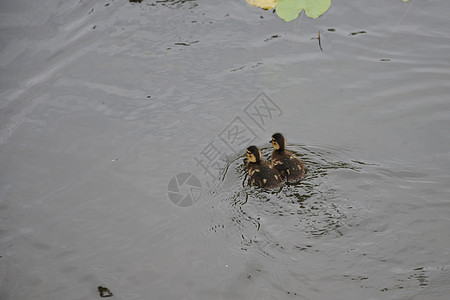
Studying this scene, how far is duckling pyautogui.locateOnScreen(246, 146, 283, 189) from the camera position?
4414 mm

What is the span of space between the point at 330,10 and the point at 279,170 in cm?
306

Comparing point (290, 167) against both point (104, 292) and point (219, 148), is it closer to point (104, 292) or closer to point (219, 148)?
point (219, 148)

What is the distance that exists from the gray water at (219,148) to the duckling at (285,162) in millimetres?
167

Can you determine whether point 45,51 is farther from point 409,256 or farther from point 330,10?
point 409,256

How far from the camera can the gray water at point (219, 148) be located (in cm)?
371

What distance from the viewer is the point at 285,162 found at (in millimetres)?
4488

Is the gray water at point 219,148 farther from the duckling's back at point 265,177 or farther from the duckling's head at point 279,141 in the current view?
the duckling's head at point 279,141

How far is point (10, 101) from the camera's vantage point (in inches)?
217

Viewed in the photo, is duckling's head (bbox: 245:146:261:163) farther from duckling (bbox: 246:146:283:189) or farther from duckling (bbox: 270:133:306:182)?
duckling (bbox: 270:133:306:182)

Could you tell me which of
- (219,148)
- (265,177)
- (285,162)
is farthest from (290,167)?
(219,148)

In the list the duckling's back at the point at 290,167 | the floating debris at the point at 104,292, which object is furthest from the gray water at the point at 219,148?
the duckling's back at the point at 290,167

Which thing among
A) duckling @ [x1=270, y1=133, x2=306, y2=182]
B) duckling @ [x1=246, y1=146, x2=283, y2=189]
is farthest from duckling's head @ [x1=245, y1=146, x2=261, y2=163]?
duckling @ [x1=270, y1=133, x2=306, y2=182]

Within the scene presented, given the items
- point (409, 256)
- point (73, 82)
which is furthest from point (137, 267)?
point (73, 82)

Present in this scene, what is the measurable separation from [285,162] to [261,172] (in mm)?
254
